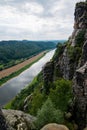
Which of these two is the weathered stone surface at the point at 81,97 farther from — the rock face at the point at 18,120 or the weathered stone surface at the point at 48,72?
the weathered stone surface at the point at 48,72

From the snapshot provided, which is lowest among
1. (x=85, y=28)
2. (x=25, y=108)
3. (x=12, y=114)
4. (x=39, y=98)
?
(x=25, y=108)

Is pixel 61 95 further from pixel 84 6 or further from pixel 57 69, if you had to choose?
pixel 84 6

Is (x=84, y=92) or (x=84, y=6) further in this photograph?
(x=84, y=6)

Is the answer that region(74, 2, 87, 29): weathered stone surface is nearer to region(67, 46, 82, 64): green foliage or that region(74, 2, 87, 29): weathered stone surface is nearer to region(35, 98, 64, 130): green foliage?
region(67, 46, 82, 64): green foliage

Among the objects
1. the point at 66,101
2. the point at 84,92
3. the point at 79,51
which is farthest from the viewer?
the point at 79,51

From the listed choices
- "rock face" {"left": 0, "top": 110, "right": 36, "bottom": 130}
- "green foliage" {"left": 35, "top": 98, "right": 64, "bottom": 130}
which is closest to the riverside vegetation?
"green foliage" {"left": 35, "top": 98, "right": 64, "bottom": 130}

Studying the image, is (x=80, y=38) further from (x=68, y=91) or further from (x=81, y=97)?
(x=81, y=97)

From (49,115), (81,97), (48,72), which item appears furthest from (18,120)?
(48,72)

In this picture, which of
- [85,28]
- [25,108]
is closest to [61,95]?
[85,28]
